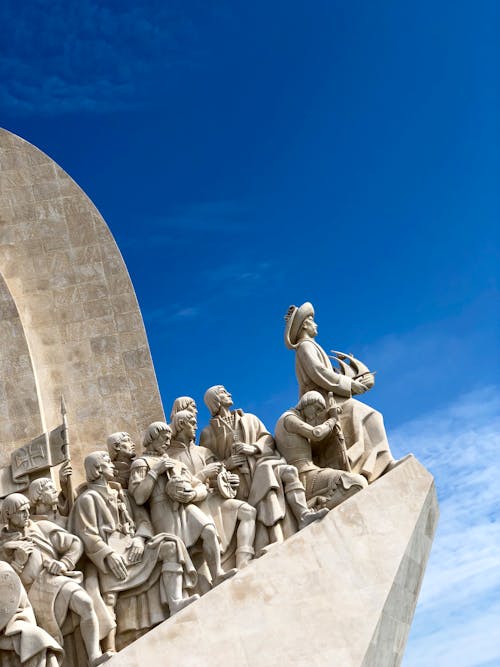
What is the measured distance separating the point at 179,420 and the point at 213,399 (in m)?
0.44

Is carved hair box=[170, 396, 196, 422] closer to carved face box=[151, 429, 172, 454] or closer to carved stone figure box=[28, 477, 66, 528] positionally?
carved face box=[151, 429, 172, 454]

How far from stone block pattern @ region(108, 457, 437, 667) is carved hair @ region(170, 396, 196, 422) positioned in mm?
1637

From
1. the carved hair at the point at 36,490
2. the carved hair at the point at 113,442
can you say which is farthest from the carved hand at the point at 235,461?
the carved hair at the point at 36,490

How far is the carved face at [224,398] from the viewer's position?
1098 cm

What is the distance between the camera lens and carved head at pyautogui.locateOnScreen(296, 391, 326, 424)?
1086 centimetres

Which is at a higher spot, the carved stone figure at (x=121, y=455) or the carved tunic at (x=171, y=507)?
the carved stone figure at (x=121, y=455)

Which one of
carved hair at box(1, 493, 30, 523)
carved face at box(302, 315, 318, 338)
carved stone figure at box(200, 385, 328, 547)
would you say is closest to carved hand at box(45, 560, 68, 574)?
carved hair at box(1, 493, 30, 523)

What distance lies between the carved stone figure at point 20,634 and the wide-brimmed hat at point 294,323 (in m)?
3.81

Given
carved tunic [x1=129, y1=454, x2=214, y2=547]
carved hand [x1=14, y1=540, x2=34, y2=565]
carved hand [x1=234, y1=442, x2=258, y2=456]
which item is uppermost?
carved hand [x1=234, y1=442, x2=258, y2=456]

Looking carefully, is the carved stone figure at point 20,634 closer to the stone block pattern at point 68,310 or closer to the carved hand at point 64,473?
→ the carved hand at point 64,473

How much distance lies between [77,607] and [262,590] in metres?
1.41

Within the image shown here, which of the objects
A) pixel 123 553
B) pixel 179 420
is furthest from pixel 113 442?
pixel 123 553

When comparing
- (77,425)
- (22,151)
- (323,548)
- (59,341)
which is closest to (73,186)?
(22,151)

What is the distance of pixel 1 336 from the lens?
11633 millimetres
